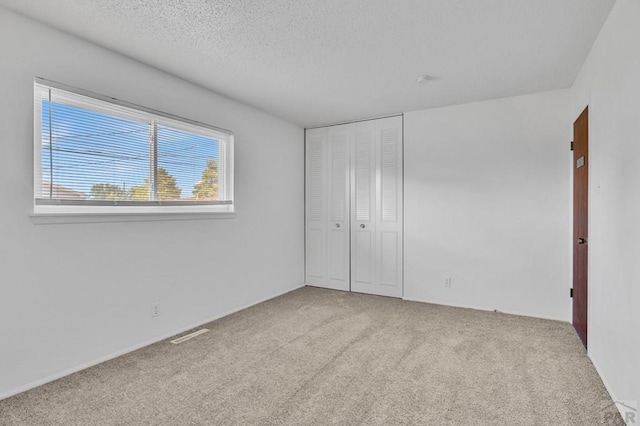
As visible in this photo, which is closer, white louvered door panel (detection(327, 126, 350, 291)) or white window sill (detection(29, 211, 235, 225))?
white window sill (detection(29, 211, 235, 225))

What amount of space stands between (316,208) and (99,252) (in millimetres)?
3015

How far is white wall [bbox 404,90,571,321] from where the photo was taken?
11.7 ft

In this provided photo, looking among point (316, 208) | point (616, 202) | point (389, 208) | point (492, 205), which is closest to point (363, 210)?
point (389, 208)

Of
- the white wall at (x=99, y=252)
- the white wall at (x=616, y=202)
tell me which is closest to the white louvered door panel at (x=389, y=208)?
the white wall at (x=99, y=252)

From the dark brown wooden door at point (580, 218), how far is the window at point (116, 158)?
3.39 m

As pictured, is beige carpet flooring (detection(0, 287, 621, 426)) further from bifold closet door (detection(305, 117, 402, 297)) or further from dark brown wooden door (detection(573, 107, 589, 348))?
bifold closet door (detection(305, 117, 402, 297))

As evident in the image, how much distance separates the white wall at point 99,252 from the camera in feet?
7.11

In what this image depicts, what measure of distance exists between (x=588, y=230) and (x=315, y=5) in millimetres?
2587

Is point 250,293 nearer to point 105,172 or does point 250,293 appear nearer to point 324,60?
point 105,172

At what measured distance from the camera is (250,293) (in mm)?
4125

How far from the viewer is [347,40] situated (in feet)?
8.18

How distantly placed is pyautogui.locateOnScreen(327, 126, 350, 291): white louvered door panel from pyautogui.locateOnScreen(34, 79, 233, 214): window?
1732 mm

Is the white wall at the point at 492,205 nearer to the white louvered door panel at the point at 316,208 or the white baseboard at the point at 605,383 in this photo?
the white baseboard at the point at 605,383

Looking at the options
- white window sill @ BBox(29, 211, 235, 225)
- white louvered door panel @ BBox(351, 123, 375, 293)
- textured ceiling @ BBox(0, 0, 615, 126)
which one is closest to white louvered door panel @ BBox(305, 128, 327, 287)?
white louvered door panel @ BBox(351, 123, 375, 293)
